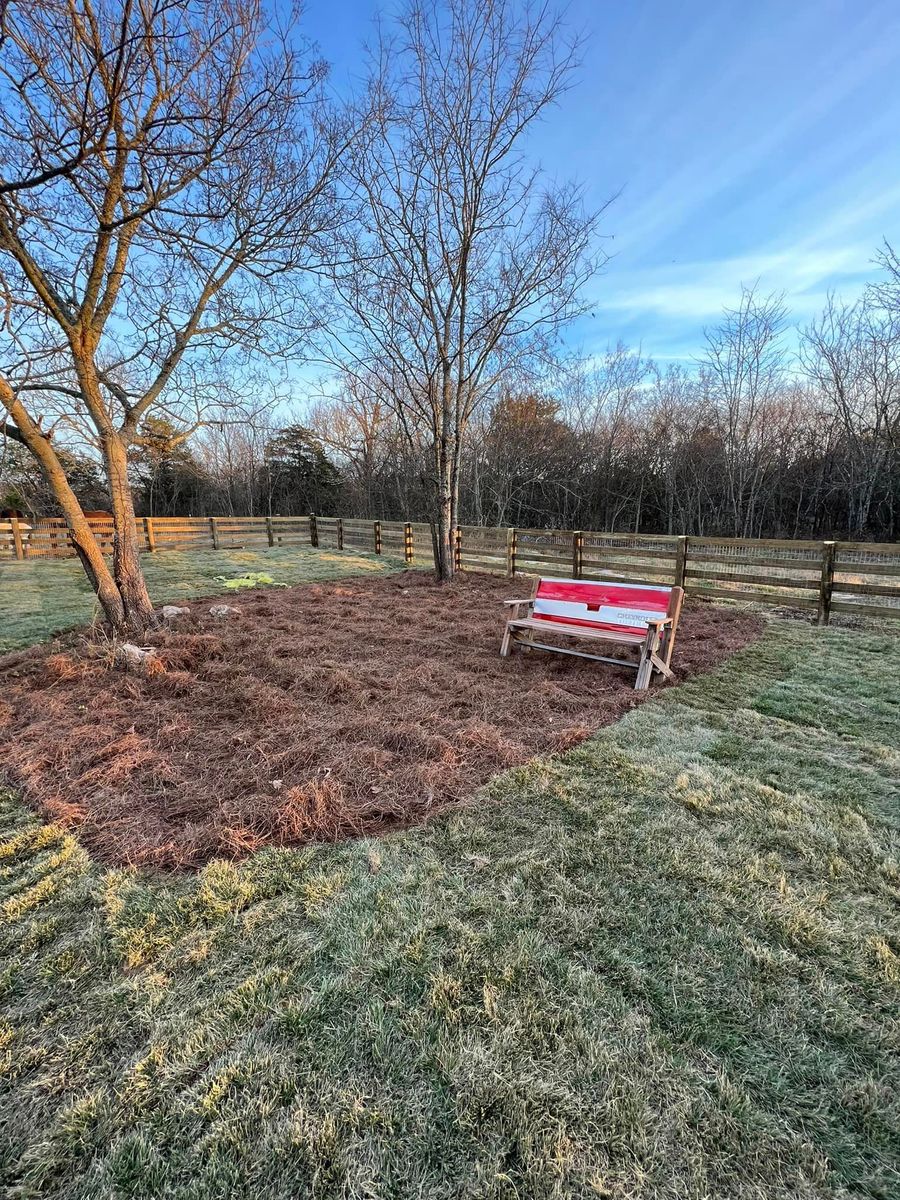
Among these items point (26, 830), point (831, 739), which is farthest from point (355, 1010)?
point (831, 739)

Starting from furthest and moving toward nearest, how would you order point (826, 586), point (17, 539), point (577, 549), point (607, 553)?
point (17, 539) < point (577, 549) < point (607, 553) < point (826, 586)

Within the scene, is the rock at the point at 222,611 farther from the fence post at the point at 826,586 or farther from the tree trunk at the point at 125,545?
the fence post at the point at 826,586

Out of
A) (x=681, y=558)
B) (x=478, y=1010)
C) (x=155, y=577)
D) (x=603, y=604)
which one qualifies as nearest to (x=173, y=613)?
(x=603, y=604)

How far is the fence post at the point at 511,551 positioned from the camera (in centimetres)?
1060

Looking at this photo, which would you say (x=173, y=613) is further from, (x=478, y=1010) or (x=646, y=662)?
(x=478, y=1010)

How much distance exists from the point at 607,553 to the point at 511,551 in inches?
85.7

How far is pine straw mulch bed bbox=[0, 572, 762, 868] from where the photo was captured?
267 centimetres

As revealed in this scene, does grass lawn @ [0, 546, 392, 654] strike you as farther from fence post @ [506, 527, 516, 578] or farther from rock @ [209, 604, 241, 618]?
fence post @ [506, 527, 516, 578]

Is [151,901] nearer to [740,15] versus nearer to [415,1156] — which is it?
[415,1156]

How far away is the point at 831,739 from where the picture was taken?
3531 mm

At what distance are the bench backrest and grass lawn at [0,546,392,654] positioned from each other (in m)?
5.55

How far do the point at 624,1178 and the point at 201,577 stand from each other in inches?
474

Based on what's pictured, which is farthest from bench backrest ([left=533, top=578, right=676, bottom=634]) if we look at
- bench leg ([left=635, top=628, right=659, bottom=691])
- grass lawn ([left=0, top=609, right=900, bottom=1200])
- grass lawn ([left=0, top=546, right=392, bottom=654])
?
grass lawn ([left=0, top=546, right=392, bottom=654])

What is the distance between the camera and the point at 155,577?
11.3 meters
